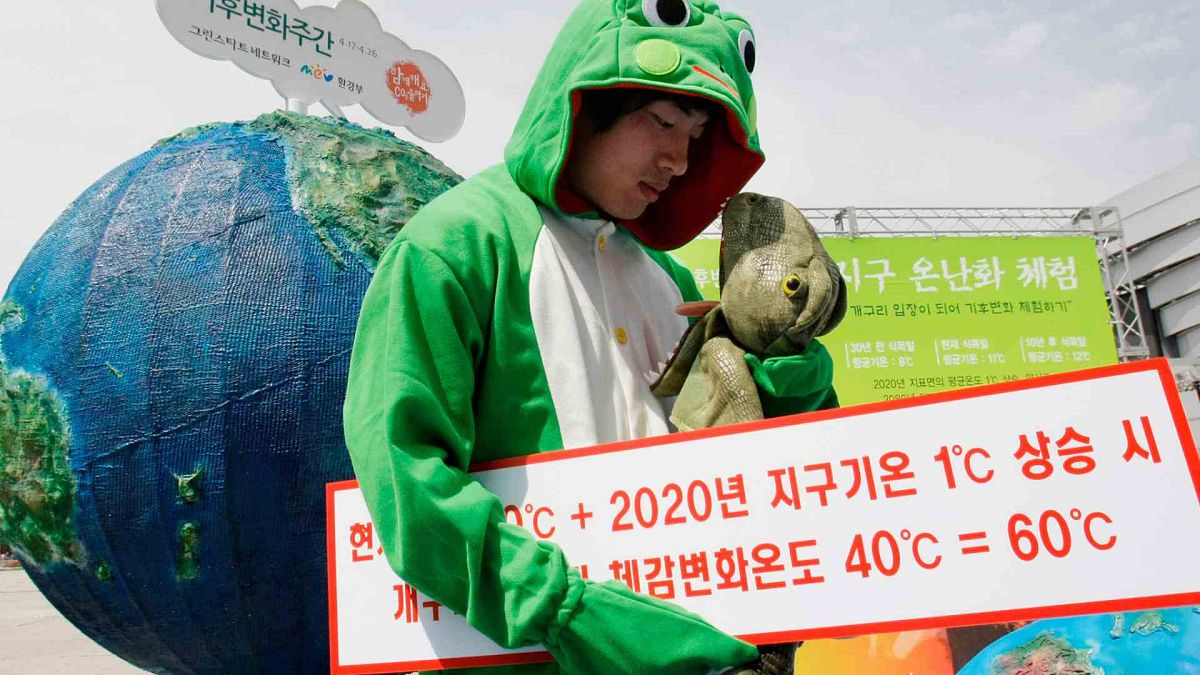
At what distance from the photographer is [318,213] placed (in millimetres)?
1858

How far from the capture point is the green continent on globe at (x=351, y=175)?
1860 mm

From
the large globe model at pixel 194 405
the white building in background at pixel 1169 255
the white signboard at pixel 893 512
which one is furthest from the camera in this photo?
the white building in background at pixel 1169 255

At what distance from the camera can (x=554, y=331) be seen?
4.18 ft

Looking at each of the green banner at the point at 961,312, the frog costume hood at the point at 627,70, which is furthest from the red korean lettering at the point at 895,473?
the green banner at the point at 961,312

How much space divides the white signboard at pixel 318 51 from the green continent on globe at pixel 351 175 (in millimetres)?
1027

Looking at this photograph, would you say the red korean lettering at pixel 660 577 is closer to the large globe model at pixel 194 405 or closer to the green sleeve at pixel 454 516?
the green sleeve at pixel 454 516

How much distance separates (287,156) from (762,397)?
4.24 ft

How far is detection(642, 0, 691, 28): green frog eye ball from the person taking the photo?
4.26ft

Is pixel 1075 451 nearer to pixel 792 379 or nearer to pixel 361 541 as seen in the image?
pixel 792 379

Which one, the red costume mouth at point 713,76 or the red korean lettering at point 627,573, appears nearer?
the red korean lettering at point 627,573

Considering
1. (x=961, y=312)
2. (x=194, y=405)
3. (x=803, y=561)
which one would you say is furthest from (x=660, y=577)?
(x=961, y=312)

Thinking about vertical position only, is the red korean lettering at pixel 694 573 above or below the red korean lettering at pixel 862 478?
below

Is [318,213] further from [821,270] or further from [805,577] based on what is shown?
[805,577]

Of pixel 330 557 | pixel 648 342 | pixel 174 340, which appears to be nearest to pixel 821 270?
pixel 648 342
